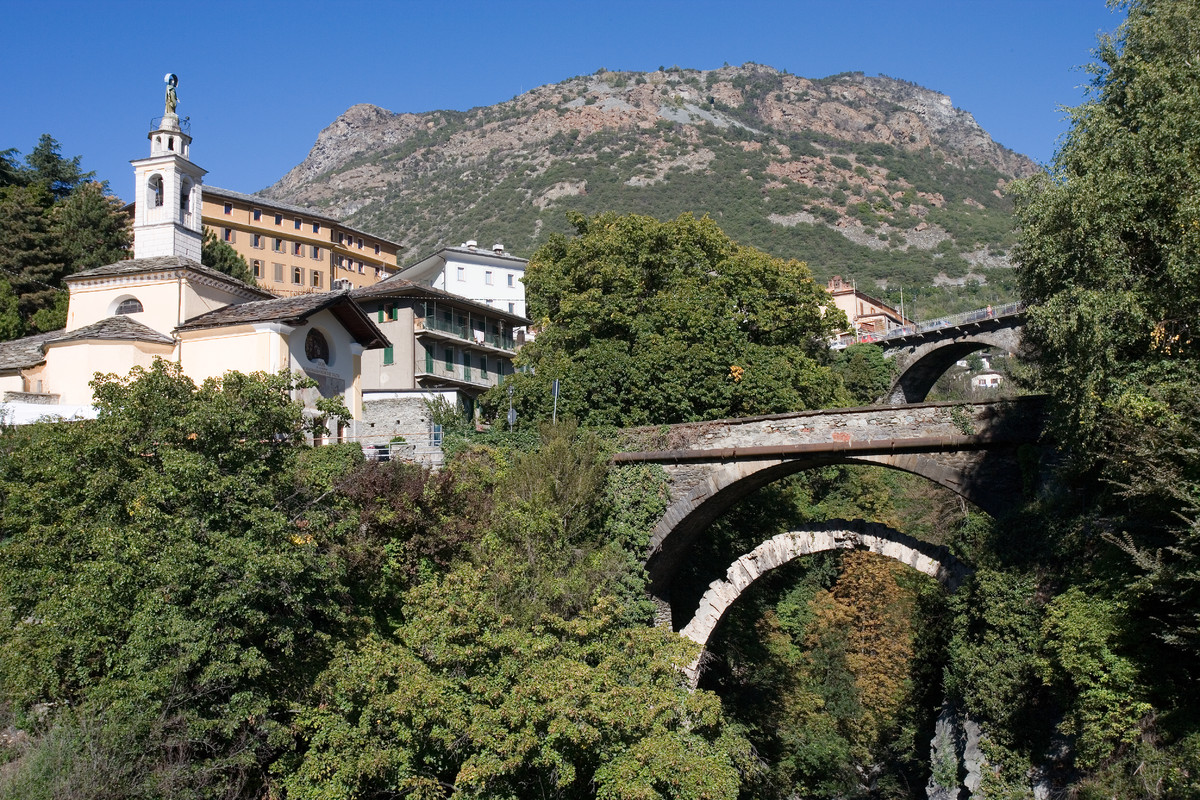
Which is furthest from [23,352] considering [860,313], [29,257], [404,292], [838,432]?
[860,313]

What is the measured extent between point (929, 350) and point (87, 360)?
39887mm

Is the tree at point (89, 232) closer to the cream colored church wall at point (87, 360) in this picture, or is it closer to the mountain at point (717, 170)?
the cream colored church wall at point (87, 360)

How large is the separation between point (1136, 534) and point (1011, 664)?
11.7ft

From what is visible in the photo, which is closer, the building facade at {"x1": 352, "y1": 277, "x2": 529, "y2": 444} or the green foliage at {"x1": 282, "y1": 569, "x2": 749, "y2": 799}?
the green foliage at {"x1": 282, "y1": 569, "x2": 749, "y2": 799}

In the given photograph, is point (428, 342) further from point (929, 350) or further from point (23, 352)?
point (929, 350)

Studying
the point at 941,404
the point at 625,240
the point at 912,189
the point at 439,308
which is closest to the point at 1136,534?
the point at 941,404

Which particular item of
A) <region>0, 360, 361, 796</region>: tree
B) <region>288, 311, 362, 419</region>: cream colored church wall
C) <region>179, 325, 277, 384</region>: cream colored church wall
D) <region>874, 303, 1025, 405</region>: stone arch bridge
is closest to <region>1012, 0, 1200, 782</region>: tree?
<region>0, 360, 361, 796</region>: tree

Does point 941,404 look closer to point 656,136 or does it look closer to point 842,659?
point 842,659

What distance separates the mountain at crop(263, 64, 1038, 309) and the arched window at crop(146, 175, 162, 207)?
63.9 metres

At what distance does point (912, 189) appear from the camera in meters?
124

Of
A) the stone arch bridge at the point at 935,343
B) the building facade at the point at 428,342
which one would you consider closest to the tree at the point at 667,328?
the building facade at the point at 428,342

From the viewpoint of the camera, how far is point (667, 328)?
2877cm

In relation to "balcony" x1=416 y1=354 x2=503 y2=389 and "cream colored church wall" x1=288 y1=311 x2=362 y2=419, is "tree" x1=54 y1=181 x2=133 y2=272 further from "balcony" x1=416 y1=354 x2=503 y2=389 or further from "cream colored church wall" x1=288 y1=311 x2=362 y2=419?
"cream colored church wall" x1=288 y1=311 x2=362 y2=419

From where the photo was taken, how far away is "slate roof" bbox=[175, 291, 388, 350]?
26.8 meters
